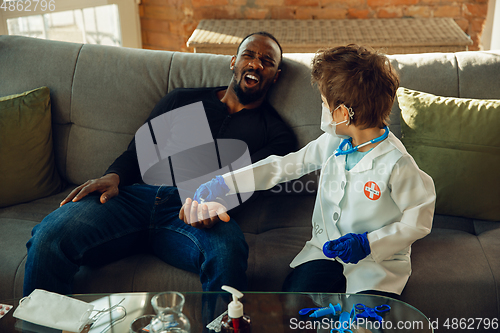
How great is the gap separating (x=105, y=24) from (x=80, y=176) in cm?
166

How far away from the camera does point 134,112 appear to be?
68.5 inches

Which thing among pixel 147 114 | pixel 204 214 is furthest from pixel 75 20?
pixel 204 214

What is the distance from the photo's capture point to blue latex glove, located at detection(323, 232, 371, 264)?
3.64ft

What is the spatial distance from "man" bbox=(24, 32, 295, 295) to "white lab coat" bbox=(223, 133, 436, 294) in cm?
27

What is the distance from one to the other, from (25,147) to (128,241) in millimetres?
615

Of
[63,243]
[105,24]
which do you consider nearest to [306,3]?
[105,24]

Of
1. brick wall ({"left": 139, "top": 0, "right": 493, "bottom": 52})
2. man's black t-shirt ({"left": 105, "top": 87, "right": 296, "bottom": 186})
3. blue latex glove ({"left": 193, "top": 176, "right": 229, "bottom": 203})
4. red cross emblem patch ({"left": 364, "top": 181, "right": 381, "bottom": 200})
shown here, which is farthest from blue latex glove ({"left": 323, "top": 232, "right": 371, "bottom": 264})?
brick wall ({"left": 139, "top": 0, "right": 493, "bottom": 52})

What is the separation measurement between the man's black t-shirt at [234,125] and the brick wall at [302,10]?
62.9 inches

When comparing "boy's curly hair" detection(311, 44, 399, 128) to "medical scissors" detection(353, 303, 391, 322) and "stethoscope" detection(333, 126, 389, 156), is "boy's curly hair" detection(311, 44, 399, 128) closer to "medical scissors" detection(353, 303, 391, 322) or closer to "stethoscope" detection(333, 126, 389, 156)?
"stethoscope" detection(333, 126, 389, 156)

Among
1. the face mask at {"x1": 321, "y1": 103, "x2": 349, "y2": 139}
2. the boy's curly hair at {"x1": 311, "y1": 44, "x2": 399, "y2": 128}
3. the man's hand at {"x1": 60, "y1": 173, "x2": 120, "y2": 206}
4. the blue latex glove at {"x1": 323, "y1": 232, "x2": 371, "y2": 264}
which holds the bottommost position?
the blue latex glove at {"x1": 323, "y1": 232, "x2": 371, "y2": 264}

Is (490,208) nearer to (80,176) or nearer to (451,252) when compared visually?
(451,252)

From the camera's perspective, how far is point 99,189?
1.43 metres

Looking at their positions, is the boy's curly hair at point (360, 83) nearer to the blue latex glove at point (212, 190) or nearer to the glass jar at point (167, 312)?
the blue latex glove at point (212, 190)

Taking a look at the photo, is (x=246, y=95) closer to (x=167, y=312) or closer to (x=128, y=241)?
(x=128, y=241)
